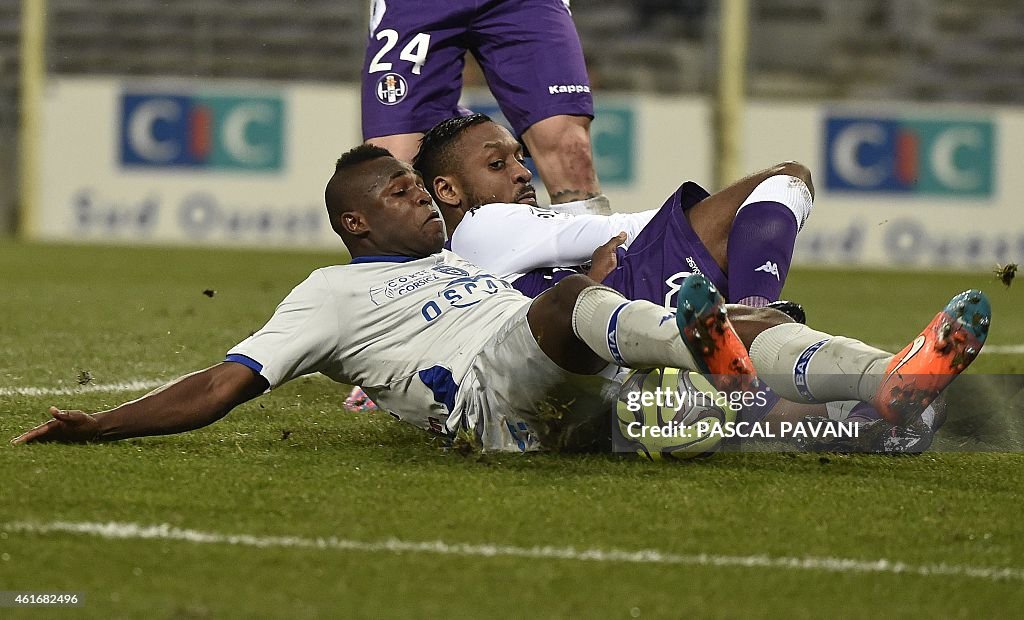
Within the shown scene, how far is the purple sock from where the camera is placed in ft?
11.4

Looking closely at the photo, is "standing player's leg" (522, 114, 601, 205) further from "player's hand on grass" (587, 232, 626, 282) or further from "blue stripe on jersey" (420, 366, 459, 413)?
"blue stripe on jersey" (420, 366, 459, 413)

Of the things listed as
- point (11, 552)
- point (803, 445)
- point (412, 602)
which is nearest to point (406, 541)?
point (412, 602)

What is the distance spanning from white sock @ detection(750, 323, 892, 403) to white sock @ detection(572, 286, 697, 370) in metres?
0.22

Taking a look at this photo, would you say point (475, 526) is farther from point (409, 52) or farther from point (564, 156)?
point (409, 52)

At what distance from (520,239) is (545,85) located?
123cm

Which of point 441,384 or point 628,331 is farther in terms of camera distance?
point 441,384

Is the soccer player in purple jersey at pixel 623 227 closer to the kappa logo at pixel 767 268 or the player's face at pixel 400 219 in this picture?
the kappa logo at pixel 767 268

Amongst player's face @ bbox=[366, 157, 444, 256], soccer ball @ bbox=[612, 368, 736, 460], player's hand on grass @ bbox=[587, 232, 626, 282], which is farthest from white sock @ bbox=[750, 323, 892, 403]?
player's face @ bbox=[366, 157, 444, 256]

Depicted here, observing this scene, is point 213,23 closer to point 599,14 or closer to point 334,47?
point 334,47

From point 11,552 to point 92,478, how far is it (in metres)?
0.53

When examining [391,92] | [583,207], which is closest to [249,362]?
[583,207]

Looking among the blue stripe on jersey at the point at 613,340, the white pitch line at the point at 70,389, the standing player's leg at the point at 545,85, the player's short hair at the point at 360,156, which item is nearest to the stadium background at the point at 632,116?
the standing player's leg at the point at 545,85

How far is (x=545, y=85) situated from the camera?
4852 millimetres

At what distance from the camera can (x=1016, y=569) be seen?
7.63ft
